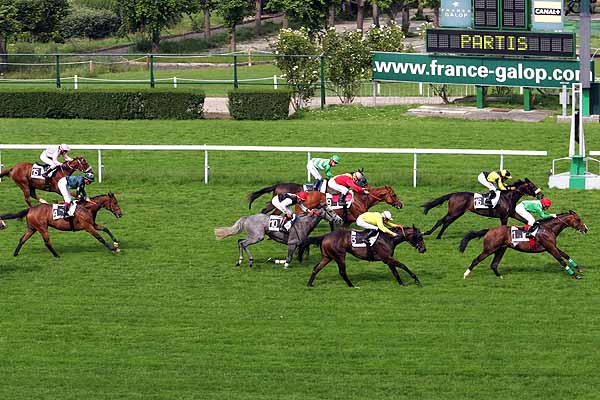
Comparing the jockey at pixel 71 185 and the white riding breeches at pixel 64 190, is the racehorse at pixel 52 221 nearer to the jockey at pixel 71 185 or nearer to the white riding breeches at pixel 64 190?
the jockey at pixel 71 185

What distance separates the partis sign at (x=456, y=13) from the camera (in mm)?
30000

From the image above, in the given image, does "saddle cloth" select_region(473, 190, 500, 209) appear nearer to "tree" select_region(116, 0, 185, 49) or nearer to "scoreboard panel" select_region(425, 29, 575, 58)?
"scoreboard panel" select_region(425, 29, 575, 58)

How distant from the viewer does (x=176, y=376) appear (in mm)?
12695

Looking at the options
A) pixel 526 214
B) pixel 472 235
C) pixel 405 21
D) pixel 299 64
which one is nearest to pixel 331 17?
pixel 405 21

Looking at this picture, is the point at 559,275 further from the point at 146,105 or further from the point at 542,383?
the point at 146,105

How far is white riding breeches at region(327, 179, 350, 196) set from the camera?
18.1 m

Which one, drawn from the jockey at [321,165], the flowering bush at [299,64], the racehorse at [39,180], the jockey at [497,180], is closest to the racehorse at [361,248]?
the jockey at [321,165]

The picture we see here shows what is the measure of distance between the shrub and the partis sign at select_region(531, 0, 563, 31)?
109 ft

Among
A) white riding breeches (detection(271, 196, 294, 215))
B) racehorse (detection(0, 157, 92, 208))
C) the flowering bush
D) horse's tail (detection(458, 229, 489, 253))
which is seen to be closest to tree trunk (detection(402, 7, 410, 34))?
the flowering bush

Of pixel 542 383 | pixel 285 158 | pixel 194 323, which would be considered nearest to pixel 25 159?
pixel 285 158

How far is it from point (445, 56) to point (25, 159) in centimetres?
1125

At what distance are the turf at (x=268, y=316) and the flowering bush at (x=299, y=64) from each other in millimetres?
10176

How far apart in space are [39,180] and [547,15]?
46.8 feet

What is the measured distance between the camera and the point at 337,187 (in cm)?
1819
